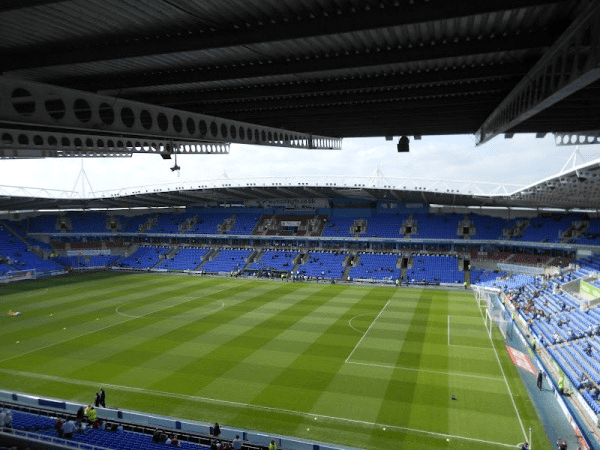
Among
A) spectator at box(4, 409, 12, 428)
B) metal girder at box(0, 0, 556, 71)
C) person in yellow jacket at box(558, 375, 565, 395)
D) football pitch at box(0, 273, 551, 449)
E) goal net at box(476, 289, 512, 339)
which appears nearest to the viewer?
metal girder at box(0, 0, 556, 71)

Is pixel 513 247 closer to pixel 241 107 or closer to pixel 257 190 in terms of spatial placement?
pixel 257 190

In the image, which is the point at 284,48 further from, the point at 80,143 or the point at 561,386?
the point at 561,386

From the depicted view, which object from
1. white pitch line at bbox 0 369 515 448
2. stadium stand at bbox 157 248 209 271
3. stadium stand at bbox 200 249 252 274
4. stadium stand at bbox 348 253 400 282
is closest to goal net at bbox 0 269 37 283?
stadium stand at bbox 157 248 209 271

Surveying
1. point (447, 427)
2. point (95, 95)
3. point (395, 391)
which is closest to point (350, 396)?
point (395, 391)

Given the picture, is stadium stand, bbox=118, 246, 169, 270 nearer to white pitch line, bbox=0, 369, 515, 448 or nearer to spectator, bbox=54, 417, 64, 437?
white pitch line, bbox=0, 369, 515, 448

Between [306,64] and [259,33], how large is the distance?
6.52 feet

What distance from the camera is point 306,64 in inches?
372

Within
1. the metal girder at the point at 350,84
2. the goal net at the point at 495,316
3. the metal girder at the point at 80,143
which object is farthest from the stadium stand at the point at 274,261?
the metal girder at the point at 350,84

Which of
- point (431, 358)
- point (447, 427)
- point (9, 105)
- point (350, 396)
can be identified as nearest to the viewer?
point (9, 105)

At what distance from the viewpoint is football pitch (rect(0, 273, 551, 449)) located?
16.9 m

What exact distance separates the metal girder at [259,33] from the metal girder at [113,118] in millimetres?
746

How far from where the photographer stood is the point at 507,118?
12141 millimetres

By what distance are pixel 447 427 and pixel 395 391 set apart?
3.38m

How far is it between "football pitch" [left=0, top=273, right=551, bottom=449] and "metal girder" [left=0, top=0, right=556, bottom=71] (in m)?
13.8
